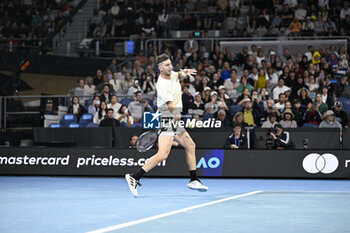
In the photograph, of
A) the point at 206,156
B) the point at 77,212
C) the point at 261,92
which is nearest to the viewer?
the point at 77,212

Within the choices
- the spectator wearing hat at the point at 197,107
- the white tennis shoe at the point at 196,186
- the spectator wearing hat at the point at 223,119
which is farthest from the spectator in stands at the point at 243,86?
the white tennis shoe at the point at 196,186

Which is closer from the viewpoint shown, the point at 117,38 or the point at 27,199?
the point at 27,199

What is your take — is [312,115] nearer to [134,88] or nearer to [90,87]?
[134,88]

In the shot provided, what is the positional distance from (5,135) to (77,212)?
41.9ft

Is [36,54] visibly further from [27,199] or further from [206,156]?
[27,199]

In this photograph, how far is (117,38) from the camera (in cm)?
2623

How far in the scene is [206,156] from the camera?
48.1 ft

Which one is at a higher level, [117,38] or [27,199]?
[117,38]

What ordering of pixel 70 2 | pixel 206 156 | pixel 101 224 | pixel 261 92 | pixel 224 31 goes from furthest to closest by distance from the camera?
pixel 70 2, pixel 224 31, pixel 261 92, pixel 206 156, pixel 101 224

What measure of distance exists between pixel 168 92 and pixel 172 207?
2104 mm

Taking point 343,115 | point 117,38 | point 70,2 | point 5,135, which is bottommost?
point 5,135

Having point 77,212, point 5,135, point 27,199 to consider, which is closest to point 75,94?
point 5,135

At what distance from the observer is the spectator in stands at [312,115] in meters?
17.1

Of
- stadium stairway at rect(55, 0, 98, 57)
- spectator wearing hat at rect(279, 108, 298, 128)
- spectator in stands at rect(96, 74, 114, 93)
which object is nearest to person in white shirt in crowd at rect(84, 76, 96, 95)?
spectator in stands at rect(96, 74, 114, 93)
